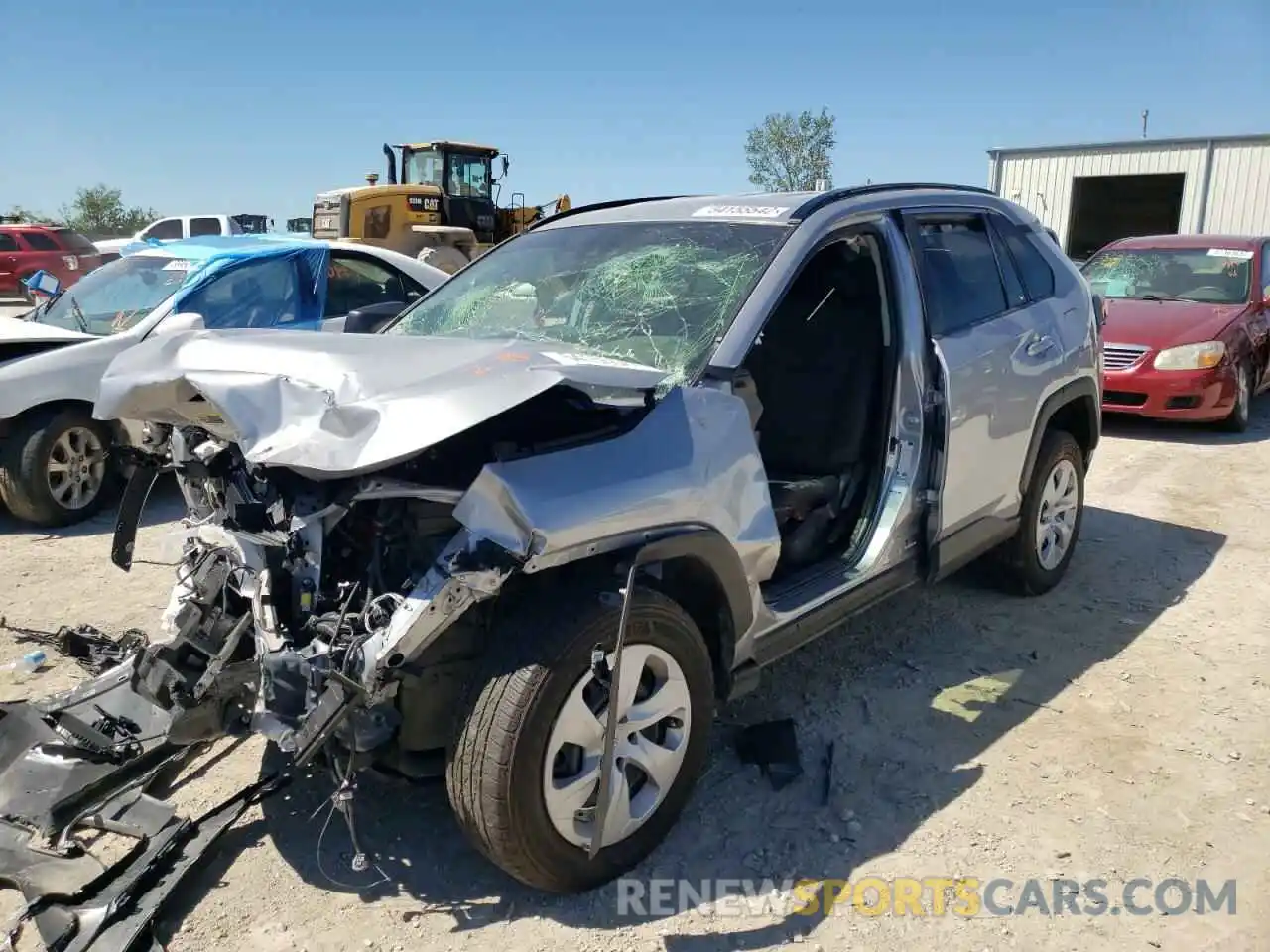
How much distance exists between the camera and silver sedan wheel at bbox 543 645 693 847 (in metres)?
2.49

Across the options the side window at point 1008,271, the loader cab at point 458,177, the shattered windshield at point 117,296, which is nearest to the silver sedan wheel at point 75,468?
the shattered windshield at point 117,296

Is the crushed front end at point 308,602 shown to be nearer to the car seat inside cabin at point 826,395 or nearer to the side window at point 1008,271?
the car seat inside cabin at point 826,395

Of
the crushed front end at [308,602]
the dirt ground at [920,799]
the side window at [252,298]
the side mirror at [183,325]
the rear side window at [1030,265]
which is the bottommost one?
the dirt ground at [920,799]

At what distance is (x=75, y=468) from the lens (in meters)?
5.97

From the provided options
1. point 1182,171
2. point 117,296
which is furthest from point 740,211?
point 1182,171

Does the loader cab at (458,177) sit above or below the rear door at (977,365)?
above

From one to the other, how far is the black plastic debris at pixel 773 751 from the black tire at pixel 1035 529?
175 centimetres

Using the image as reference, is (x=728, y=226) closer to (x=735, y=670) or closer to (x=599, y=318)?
(x=599, y=318)

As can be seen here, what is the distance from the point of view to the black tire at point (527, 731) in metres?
2.36

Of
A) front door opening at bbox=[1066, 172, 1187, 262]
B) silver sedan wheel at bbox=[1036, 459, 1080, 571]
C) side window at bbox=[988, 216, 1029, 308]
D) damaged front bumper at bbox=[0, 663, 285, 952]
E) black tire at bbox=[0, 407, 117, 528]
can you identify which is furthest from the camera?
front door opening at bbox=[1066, 172, 1187, 262]

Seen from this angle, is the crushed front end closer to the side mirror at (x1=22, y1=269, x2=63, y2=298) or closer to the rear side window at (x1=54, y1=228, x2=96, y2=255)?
the side mirror at (x1=22, y1=269, x2=63, y2=298)

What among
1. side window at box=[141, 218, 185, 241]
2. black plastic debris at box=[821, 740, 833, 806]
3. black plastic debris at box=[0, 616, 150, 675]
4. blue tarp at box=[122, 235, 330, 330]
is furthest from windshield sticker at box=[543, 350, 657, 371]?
side window at box=[141, 218, 185, 241]

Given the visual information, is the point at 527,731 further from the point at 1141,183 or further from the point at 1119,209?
the point at 1119,209

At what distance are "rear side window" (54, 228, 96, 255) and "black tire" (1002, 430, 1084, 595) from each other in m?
21.6
